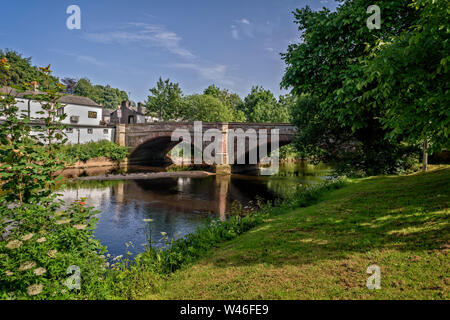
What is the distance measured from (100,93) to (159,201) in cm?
9819

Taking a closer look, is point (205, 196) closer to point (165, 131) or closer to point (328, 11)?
point (328, 11)

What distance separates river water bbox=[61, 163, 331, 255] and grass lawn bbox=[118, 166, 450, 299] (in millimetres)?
2821

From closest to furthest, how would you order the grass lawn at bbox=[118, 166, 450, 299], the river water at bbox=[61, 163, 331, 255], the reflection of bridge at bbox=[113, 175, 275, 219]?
the grass lawn at bbox=[118, 166, 450, 299] → the river water at bbox=[61, 163, 331, 255] → the reflection of bridge at bbox=[113, 175, 275, 219]

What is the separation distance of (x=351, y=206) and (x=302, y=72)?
21.6ft

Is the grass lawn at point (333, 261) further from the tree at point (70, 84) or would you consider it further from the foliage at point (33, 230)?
the tree at point (70, 84)

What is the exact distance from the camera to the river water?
1378 centimetres

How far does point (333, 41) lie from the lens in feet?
40.8

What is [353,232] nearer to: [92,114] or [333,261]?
[333,261]

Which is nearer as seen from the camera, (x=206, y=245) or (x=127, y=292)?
(x=127, y=292)

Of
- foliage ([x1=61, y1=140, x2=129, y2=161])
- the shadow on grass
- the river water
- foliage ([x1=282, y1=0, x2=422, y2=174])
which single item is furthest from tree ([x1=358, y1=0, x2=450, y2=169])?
foliage ([x1=61, y1=140, x2=129, y2=161])

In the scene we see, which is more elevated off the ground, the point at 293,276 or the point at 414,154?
the point at 414,154

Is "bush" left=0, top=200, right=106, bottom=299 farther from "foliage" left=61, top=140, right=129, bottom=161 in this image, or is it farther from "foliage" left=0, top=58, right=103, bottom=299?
"foliage" left=61, top=140, right=129, bottom=161

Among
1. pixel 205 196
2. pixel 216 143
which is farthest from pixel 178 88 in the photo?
pixel 205 196

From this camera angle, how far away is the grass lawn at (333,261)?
484cm
